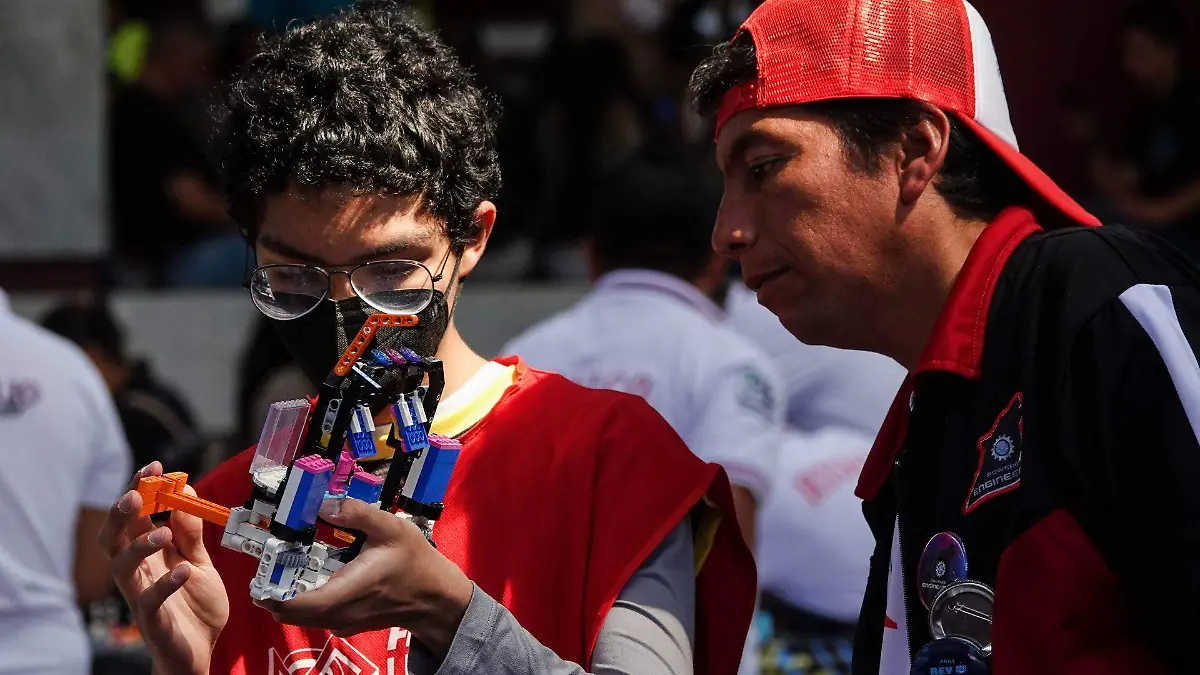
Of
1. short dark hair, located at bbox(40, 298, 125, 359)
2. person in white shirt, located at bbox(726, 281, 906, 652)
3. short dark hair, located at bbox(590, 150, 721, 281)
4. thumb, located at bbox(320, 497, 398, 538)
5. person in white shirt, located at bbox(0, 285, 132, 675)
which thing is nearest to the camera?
thumb, located at bbox(320, 497, 398, 538)

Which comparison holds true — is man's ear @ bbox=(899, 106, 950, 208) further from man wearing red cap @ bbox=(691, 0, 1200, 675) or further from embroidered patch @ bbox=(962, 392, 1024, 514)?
embroidered patch @ bbox=(962, 392, 1024, 514)

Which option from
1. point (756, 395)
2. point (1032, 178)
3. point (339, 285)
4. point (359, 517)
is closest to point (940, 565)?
point (1032, 178)

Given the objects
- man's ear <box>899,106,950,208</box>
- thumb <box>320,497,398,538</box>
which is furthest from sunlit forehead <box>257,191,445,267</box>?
man's ear <box>899,106,950,208</box>

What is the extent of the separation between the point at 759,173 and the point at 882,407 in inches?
121

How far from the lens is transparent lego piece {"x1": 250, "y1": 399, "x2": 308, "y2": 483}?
1.95 metres

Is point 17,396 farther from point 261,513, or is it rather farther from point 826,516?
point 261,513

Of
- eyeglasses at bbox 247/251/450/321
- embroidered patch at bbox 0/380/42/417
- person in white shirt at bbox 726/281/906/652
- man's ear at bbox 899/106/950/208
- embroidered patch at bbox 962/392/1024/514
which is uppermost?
man's ear at bbox 899/106/950/208

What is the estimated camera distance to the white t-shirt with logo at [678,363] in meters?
4.35

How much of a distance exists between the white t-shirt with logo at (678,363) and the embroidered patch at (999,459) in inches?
87.3

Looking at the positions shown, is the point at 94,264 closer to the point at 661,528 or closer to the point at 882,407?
the point at 882,407

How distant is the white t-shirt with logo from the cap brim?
2.12 metres

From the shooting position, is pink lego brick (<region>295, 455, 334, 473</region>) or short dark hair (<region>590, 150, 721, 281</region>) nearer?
pink lego brick (<region>295, 455, 334, 473</region>)

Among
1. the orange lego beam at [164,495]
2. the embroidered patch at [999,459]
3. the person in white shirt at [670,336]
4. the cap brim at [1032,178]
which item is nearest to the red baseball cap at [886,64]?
the cap brim at [1032,178]

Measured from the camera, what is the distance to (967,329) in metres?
2.15
